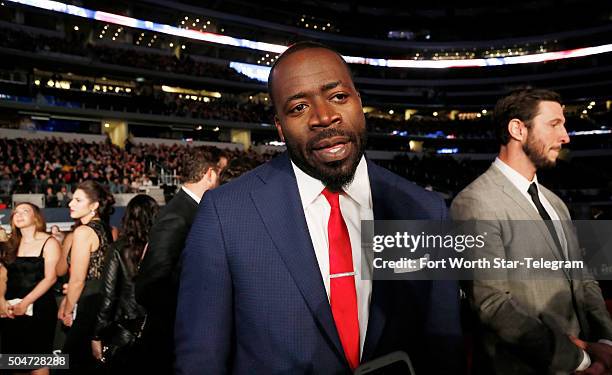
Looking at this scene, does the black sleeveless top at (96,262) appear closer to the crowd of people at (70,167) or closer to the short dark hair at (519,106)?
the short dark hair at (519,106)

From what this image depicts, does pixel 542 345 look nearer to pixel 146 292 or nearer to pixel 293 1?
pixel 146 292

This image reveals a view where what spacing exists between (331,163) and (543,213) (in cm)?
156

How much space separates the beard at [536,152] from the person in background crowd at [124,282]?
3295mm

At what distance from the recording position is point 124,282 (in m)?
3.86

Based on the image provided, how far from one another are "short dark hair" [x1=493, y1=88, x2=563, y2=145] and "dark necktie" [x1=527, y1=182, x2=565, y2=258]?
34cm

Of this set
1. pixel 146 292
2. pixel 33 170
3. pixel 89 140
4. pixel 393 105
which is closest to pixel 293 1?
pixel 393 105

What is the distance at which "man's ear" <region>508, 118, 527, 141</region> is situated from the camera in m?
2.59

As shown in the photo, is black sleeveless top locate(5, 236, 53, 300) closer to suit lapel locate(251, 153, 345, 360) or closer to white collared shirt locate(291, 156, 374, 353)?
suit lapel locate(251, 153, 345, 360)

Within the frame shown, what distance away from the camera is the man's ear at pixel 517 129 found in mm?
2588

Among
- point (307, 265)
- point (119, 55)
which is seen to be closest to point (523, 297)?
point (307, 265)

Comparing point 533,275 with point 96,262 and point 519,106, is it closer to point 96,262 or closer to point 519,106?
point 519,106

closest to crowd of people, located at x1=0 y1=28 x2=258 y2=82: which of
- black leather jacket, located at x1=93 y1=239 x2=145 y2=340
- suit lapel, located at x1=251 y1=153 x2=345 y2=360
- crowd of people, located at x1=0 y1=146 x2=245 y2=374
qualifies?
crowd of people, located at x1=0 y1=146 x2=245 y2=374

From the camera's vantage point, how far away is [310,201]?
176 centimetres

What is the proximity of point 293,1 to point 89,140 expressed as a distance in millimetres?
27799
